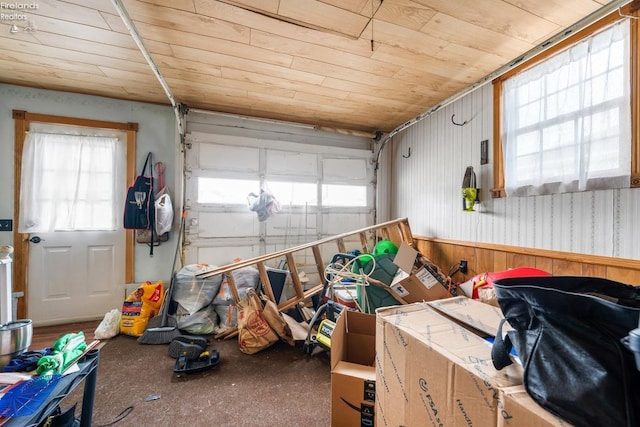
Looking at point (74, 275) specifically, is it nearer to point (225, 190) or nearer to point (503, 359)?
point (225, 190)

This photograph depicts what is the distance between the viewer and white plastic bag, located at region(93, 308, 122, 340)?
7.89 feet

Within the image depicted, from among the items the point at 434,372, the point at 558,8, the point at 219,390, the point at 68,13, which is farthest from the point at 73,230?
the point at 558,8

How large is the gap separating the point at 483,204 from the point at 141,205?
12.2 feet

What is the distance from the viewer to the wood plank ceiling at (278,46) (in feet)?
5.21

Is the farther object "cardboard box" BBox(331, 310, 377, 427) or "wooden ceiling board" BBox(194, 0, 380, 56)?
"wooden ceiling board" BBox(194, 0, 380, 56)

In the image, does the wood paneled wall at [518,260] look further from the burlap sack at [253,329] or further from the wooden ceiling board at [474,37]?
the burlap sack at [253,329]

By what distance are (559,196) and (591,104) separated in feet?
2.14

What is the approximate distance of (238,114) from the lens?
129 inches

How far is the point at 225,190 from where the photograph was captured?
10.6 feet

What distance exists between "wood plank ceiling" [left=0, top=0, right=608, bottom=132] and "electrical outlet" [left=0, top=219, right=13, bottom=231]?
1437 mm

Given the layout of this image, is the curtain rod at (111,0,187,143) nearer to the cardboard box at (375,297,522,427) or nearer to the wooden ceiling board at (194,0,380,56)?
the wooden ceiling board at (194,0,380,56)

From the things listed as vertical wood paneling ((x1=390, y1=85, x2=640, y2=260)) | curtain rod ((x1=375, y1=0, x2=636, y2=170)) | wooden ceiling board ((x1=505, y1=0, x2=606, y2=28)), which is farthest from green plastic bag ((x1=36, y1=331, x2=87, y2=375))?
curtain rod ((x1=375, y1=0, x2=636, y2=170))

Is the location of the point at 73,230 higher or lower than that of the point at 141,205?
lower

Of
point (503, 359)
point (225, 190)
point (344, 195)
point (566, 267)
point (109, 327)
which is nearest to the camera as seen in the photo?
point (503, 359)
